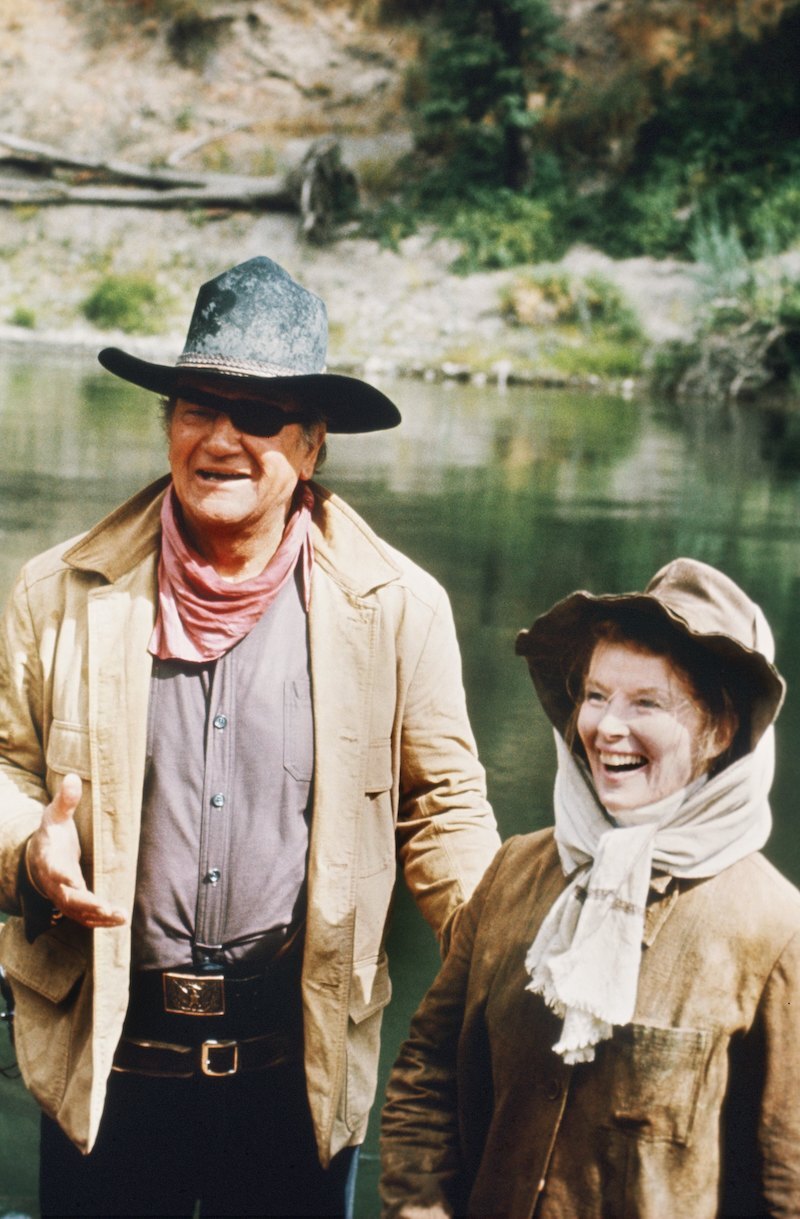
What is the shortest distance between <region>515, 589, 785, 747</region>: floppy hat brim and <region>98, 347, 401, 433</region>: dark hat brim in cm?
47

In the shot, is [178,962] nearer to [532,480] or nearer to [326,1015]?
[326,1015]

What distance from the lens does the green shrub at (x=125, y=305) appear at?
67.4ft

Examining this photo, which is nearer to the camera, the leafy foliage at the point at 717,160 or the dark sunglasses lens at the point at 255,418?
the dark sunglasses lens at the point at 255,418

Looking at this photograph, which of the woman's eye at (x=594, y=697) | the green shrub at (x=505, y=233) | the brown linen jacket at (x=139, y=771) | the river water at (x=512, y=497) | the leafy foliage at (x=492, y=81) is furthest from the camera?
the leafy foliage at (x=492, y=81)

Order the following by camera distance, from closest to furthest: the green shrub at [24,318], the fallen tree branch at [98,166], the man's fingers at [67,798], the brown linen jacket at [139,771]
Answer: the man's fingers at [67,798], the brown linen jacket at [139,771], the green shrub at [24,318], the fallen tree branch at [98,166]

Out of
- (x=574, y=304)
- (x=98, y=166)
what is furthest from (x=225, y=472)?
(x=98, y=166)

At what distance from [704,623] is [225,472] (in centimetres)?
74

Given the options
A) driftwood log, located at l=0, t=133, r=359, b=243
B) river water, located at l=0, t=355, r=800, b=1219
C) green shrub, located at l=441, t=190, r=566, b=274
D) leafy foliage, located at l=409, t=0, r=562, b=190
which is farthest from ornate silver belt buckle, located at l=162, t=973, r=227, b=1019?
leafy foliage, located at l=409, t=0, r=562, b=190

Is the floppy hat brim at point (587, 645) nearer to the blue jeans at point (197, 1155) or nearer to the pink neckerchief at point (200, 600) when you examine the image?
the pink neckerchief at point (200, 600)

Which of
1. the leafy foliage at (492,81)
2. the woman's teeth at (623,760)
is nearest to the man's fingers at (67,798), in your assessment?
the woman's teeth at (623,760)

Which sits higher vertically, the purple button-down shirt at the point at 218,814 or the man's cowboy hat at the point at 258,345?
the man's cowboy hat at the point at 258,345

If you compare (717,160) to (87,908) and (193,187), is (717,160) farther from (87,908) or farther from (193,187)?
(87,908)

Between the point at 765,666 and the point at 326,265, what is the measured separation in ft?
68.6

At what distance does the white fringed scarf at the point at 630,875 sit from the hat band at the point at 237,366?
2.70 feet
